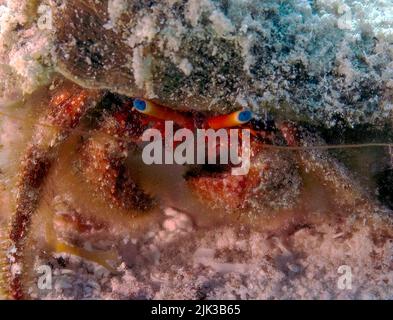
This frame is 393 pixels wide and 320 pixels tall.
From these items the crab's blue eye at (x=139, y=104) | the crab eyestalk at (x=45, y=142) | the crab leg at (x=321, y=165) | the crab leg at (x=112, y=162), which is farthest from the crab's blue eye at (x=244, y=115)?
the crab eyestalk at (x=45, y=142)

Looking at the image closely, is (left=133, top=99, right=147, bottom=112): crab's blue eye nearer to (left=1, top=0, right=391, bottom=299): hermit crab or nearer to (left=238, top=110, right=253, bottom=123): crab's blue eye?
(left=1, top=0, right=391, bottom=299): hermit crab

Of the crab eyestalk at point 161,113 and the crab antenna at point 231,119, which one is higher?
the crab eyestalk at point 161,113

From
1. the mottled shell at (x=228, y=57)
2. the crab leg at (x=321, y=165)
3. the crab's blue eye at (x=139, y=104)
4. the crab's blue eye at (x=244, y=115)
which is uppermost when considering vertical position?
the mottled shell at (x=228, y=57)

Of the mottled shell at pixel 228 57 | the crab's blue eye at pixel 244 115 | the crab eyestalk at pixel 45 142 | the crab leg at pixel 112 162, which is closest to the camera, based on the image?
the mottled shell at pixel 228 57

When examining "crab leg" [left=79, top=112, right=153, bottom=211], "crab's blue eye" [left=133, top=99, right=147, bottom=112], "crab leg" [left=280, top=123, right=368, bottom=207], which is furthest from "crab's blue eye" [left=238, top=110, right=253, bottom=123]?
"crab leg" [left=79, top=112, right=153, bottom=211]

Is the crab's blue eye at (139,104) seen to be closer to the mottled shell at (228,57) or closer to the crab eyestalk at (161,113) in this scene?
the crab eyestalk at (161,113)

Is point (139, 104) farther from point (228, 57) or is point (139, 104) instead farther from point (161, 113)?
point (228, 57)
